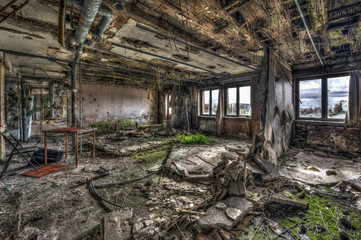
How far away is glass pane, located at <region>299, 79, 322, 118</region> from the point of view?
5680 millimetres

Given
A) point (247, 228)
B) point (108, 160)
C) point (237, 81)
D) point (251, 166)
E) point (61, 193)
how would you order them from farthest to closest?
1. point (237, 81)
2. point (108, 160)
3. point (251, 166)
4. point (61, 193)
5. point (247, 228)

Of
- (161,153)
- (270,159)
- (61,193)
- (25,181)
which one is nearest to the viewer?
(61,193)

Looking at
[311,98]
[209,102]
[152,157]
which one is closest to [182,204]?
[152,157]

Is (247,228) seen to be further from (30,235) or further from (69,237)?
(30,235)

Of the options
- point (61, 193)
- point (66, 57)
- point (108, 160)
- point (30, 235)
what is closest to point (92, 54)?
point (66, 57)

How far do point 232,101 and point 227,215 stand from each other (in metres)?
6.91

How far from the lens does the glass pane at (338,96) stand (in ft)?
17.1

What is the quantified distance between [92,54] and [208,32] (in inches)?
142

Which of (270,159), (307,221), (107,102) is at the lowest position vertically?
(307,221)

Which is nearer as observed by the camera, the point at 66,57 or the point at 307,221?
the point at 307,221

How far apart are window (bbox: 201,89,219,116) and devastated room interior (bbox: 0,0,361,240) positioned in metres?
2.44

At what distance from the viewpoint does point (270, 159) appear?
372 centimetres

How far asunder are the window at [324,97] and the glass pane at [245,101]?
1915mm

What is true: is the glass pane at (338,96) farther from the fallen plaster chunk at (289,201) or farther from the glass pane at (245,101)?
the fallen plaster chunk at (289,201)
